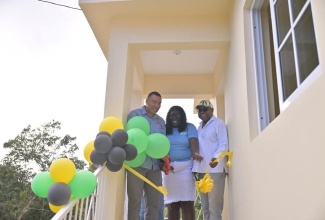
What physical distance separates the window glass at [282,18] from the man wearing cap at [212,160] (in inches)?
54.9

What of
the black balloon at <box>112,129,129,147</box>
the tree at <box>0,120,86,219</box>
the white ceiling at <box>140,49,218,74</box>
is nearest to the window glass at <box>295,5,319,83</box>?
the black balloon at <box>112,129,129,147</box>

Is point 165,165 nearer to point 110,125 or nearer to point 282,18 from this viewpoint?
point 110,125

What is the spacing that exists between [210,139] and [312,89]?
202 cm

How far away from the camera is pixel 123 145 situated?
2.48m

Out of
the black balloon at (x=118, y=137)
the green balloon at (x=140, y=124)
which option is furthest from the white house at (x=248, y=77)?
the black balloon at (x=118, y=137)

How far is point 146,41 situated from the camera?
3.37m

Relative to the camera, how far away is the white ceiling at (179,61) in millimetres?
4332

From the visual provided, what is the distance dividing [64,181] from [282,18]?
175 cm

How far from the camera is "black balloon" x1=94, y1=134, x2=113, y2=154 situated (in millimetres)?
2344

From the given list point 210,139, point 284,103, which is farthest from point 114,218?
point 284,103

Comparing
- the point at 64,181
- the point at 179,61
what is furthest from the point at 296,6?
the point at 179,61

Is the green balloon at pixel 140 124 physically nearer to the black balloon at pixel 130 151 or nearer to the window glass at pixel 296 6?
the black balloon at pixel 130 151

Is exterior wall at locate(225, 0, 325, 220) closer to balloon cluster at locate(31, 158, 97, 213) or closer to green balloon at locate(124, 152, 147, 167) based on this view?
green balloon at locate(124, 152, 147, 167)

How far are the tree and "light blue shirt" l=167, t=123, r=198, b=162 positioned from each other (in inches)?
358
